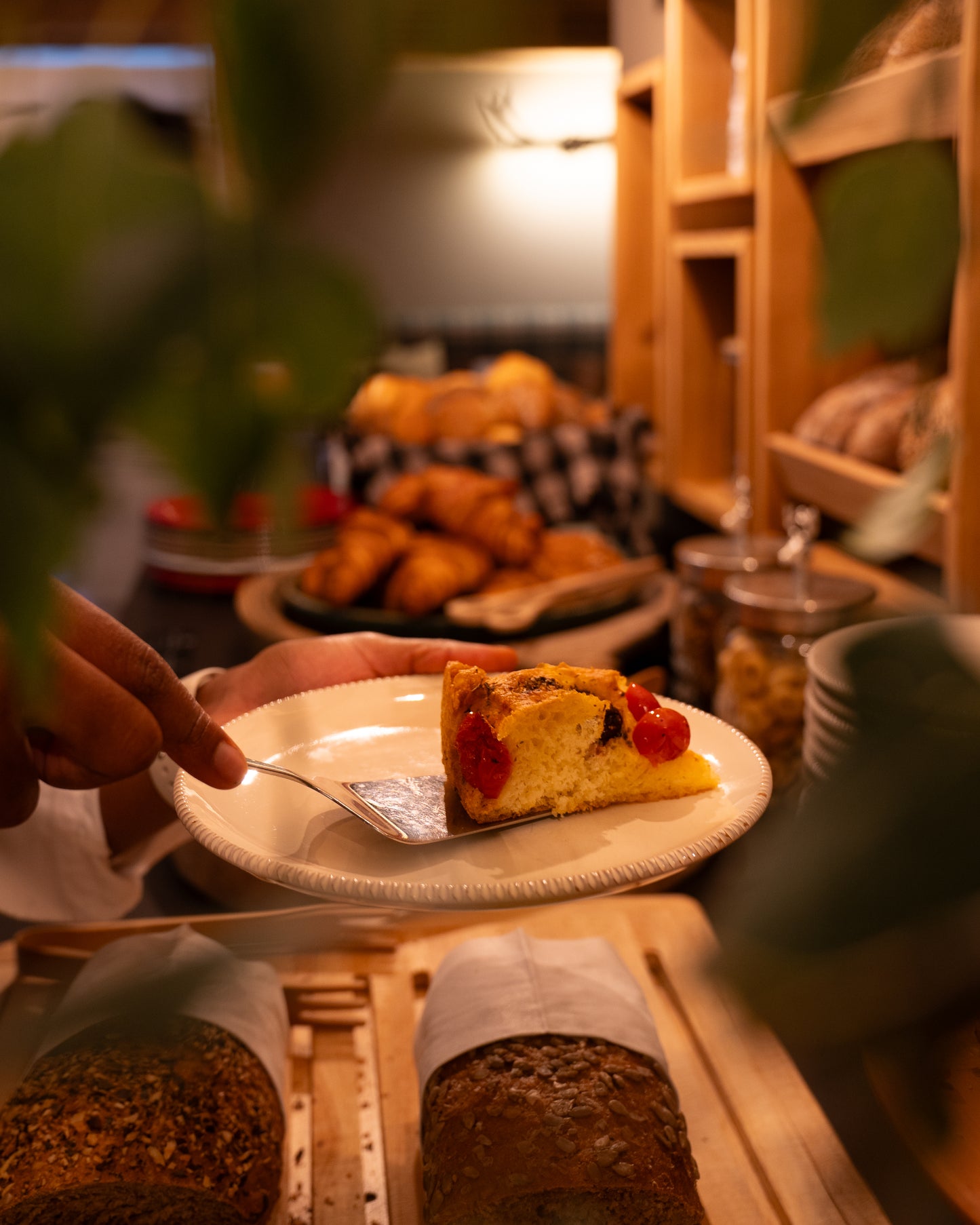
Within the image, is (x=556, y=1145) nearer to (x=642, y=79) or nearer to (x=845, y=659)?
(x=845, y=659)

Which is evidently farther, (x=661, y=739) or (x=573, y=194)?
(x=573, y=194)

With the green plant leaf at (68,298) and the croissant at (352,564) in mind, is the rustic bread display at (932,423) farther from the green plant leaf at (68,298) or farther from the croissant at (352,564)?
the croissant at (352,564)

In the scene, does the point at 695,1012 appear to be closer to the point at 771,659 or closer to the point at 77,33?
the point at 771,659

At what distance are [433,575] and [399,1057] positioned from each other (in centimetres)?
80

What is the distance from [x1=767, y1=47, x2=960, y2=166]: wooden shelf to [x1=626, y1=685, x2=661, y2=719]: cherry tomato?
0.47 metres

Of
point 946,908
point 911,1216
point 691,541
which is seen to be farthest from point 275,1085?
point 691,541

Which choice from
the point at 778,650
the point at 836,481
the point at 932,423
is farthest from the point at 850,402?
the point at 932,423

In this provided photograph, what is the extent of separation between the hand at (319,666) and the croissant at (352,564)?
0.71m

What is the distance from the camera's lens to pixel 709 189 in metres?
1.83

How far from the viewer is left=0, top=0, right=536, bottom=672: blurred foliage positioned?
134 mm

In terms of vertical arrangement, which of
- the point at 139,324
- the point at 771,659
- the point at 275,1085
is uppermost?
the point at 139,324

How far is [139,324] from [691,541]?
1317 mm

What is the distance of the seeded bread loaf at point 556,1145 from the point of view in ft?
2.20

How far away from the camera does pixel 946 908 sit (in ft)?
0.66
